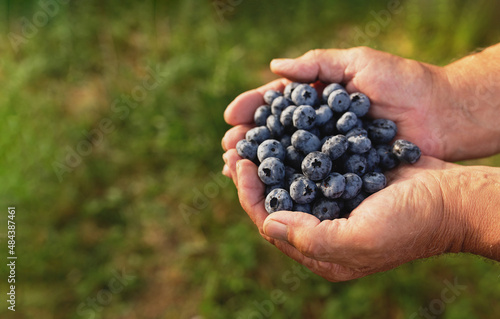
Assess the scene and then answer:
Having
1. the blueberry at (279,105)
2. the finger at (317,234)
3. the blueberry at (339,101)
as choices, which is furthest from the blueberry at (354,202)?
the blueberry at (279,105)

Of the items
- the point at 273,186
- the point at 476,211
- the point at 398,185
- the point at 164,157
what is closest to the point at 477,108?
the point at 476,211

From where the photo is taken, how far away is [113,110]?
3475mm

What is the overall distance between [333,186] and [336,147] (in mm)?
224

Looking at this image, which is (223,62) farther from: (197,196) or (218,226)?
(218,226)

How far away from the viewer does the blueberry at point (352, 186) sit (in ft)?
5.91

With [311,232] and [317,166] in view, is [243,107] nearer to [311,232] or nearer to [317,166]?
[317,166]

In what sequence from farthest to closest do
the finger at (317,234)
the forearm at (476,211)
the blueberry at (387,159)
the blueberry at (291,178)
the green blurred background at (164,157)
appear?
1. the green blurred background at (164,157)
2. the blueberry at (387,159)
3. the blueberry at (291,178)
4. the forearm at (476,211)
5. the finger at (317,234)

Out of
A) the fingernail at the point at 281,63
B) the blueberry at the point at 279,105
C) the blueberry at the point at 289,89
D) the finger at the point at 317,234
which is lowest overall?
the finger at the point at 317,234

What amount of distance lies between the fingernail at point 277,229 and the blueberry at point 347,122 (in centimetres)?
73

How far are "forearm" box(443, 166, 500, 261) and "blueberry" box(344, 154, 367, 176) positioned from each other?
0.38 meters

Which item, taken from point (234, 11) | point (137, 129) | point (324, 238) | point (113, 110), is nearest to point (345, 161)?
point (324, 238)

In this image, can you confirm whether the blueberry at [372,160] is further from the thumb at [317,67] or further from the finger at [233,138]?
the finger at [233,138]

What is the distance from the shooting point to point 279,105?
217 centimetres

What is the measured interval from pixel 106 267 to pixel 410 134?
2291 mm
